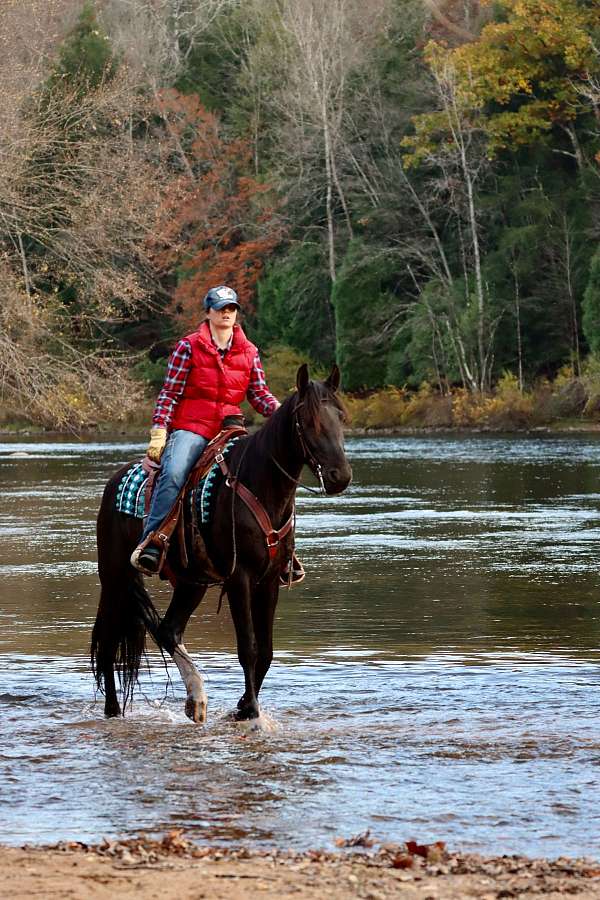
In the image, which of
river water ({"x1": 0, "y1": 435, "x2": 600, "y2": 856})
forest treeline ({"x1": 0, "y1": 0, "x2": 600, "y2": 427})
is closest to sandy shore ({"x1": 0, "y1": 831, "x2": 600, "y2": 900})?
river water ({"x1": 0, "y1": 435, "x2": 600, "y2": 856})

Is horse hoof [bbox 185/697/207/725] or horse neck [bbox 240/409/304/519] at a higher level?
horse neck [bbox 240/409/304/519]

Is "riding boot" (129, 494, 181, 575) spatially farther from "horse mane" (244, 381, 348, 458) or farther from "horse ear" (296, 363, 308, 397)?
"horse ear" (296, 363, 308, 397)

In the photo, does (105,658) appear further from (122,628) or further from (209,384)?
(209,384)

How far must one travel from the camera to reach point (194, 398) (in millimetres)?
9836

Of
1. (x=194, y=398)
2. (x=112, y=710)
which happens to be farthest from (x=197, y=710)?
(x=194, y=398)

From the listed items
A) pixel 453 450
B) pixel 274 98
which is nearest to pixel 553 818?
pixel 453 450

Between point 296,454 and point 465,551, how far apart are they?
10498mm

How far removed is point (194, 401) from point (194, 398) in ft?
0.06

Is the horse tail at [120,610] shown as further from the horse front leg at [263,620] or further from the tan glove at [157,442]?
the horse front leg at [263,620]

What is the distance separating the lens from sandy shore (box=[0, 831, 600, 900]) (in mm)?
5672

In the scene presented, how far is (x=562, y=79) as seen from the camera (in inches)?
2229

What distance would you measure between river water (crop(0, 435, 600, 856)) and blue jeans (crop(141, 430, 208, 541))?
47.3 inches

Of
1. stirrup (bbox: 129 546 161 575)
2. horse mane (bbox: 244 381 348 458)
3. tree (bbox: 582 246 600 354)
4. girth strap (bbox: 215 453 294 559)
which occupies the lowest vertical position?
tree (bbox: 582 246 600 354)

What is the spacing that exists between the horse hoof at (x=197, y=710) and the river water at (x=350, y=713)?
7 centimetres
